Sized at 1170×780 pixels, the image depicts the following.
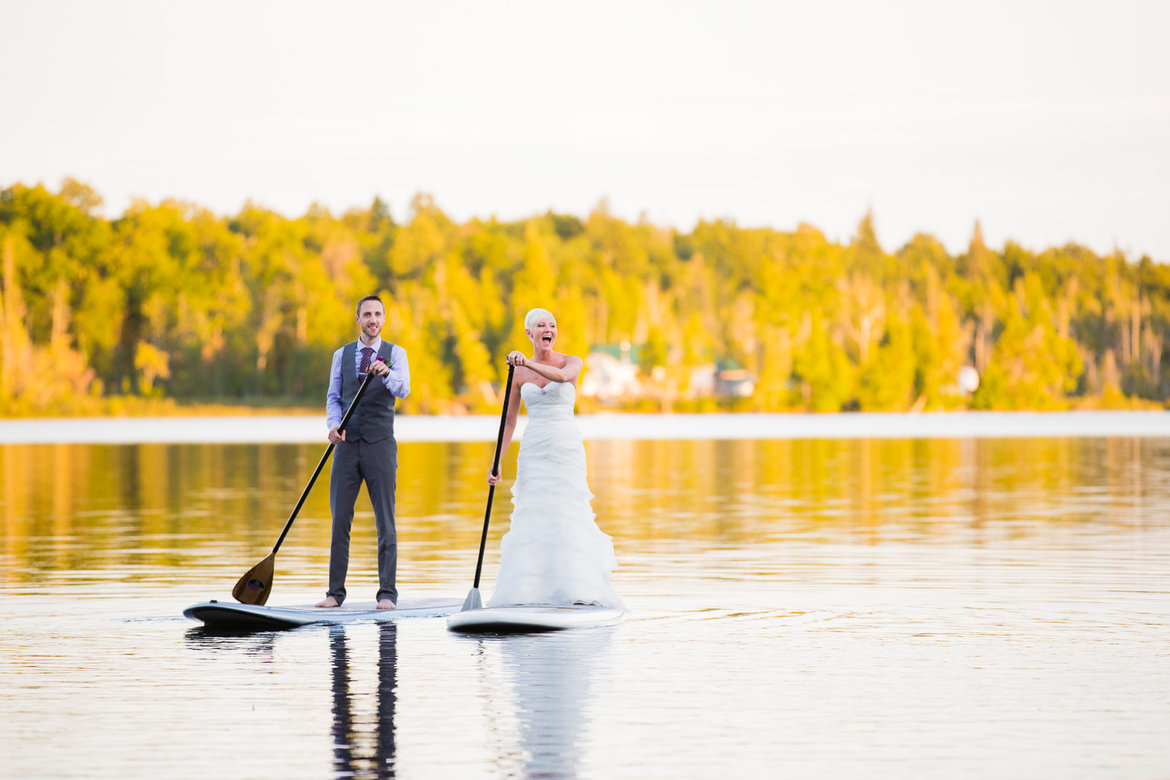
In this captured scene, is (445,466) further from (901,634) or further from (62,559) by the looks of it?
(901,634)

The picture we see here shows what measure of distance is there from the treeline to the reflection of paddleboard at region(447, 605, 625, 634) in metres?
110

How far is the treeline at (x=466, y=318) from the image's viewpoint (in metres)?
130

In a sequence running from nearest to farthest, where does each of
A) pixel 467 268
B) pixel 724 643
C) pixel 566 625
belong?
pixel 724 643 → pixel 566 625 → pixel 467 268

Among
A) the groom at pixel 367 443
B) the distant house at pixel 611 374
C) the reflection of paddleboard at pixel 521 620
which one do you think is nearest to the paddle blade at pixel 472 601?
the reflection of paddleboard at pixel 521 620

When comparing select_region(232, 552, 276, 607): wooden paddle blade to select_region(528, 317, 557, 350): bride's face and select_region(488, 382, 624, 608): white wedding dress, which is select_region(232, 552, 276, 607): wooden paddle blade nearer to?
select_region(488, 382, 624, 608): white wedding dress

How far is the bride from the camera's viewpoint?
1336cm

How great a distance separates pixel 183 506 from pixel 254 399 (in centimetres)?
10454

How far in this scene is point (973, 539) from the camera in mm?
20938

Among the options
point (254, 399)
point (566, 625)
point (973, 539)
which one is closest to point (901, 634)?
point (566, 625)

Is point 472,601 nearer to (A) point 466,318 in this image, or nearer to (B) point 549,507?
(B) point 549,507

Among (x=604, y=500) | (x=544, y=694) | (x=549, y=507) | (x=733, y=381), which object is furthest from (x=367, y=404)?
(x=733, y=381)

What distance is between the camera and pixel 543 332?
43.7ft

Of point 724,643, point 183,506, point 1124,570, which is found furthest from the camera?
point 183,506

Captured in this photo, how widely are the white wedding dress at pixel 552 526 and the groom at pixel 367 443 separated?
0.93 meters
